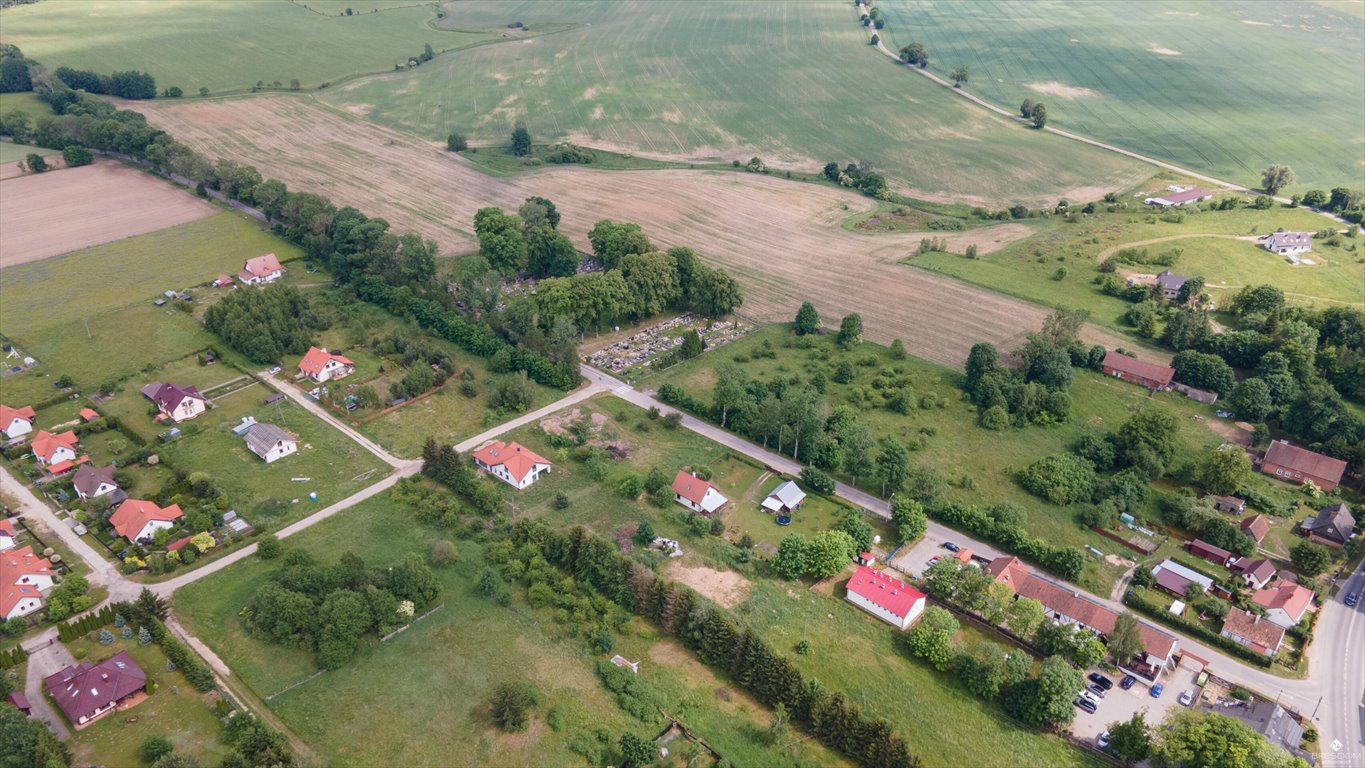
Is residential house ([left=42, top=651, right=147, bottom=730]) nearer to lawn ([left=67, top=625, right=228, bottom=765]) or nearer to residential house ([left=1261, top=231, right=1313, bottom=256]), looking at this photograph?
lawn ([left=67, top=625, right=228, bottom=765])

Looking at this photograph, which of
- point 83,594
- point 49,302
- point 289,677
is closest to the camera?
point 289,677

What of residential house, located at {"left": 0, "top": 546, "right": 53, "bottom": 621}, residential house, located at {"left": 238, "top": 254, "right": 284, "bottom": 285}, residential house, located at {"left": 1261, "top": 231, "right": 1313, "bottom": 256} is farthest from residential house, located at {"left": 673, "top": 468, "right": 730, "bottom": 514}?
residential house, located at {"left": 1261, "top": 231, "right": 1313, "bottom": 256}

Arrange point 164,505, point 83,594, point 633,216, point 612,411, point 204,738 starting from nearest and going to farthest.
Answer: point 204,738 → point 83,594 → point 164,505 → point 612,411 → point 633,216

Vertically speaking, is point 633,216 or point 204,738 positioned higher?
point 633,216

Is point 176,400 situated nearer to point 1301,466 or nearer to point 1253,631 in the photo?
point 1253,631

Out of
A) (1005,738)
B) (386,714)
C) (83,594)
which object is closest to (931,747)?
(1005,738)

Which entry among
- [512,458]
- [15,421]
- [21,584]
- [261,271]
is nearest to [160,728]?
[21,584]

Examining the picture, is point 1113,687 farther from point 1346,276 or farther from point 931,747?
point 1346,276
